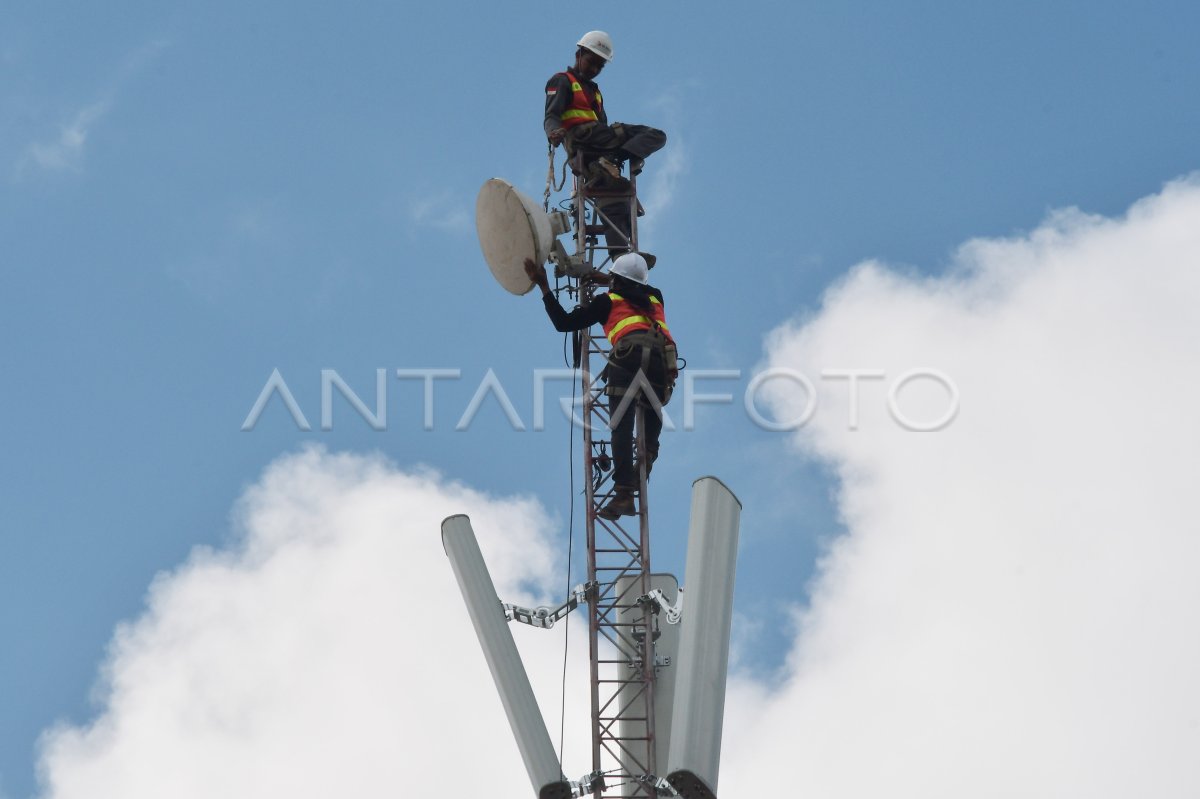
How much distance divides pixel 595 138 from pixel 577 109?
0.48 metres

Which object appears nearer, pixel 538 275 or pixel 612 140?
pixel 538 275

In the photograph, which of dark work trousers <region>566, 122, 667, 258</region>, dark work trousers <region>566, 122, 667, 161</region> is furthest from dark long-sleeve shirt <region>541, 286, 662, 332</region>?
dark work trousers <region>566, 122, 667, 161</region>

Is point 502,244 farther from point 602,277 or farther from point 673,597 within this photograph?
point 673,597

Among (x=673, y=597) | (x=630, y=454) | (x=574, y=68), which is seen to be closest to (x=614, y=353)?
(x=630, y=454)

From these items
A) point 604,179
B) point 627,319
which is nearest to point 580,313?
point 627,319

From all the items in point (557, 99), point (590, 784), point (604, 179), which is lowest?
point (590, 784)

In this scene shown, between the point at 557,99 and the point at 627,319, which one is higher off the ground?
the point at 557,99

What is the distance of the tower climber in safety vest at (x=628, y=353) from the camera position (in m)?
24.0

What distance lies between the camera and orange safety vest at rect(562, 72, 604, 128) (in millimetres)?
26141

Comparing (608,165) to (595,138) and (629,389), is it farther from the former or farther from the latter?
(629,389)

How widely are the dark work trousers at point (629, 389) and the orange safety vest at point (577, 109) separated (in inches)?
140

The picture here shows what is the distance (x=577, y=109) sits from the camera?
2622cm

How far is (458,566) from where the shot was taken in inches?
891

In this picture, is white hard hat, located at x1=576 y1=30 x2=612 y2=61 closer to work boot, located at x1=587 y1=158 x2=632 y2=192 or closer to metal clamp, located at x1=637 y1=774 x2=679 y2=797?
work boot, located at x1=587 y1=158 x2=632 y2=192
